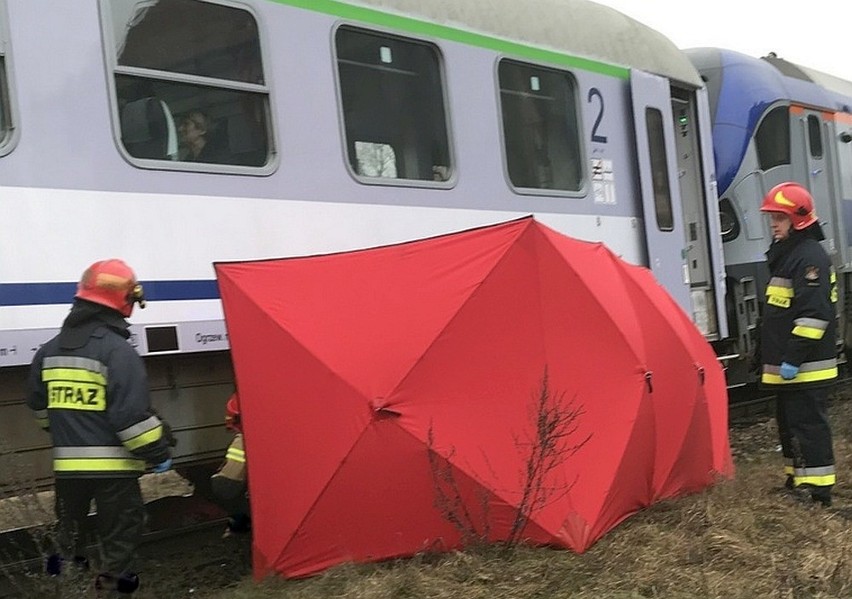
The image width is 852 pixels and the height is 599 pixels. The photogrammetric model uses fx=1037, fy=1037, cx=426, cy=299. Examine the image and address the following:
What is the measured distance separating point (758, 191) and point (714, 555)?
6.31 m

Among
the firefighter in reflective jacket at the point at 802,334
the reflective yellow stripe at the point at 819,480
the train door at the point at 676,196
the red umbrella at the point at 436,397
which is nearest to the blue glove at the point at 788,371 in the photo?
the firefighter in reflective jacket at the point at 802,334

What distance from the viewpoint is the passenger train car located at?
4.57 m

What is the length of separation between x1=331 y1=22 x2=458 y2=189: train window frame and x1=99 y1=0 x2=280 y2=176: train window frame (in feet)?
1.62

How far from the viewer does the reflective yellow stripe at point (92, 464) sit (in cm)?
436

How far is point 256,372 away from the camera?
4.76 meters

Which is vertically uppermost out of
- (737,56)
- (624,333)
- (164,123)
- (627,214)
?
(737,56)

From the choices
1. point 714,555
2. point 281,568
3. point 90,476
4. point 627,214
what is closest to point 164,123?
point 90,476

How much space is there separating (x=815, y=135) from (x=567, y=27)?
5.01 m

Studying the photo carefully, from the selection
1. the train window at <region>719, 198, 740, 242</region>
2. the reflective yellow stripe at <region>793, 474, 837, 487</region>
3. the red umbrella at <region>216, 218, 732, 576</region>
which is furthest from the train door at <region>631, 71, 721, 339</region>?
the red umbrella at <region>216, 218, 732, 576</region>

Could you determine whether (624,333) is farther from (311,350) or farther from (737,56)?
(737,56)

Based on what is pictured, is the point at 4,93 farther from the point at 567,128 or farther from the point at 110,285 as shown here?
the point at 567,128

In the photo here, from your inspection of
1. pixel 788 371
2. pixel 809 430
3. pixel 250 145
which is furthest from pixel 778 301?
pixel 250 145

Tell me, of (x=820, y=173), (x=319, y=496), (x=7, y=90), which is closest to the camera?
(x=7, y=90)

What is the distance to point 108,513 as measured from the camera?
4477mm
